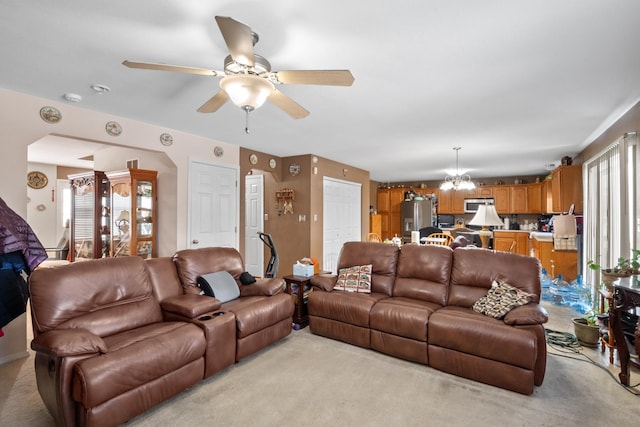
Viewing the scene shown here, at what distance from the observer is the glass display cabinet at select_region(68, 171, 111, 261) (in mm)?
4742

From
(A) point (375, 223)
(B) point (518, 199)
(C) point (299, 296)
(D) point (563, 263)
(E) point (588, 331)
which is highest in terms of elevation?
(B) point (518, 199)

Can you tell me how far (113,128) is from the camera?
11.7ft

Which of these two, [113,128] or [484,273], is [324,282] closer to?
[484,273]

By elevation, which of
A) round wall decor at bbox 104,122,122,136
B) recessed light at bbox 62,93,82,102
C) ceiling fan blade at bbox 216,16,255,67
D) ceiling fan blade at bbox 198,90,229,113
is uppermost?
recessed light at bbox 62,93,82,102

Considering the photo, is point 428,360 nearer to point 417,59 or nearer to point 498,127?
point 417,59

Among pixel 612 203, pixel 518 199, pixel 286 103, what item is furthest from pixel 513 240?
pixel 286 103

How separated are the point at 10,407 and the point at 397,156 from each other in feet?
18.7

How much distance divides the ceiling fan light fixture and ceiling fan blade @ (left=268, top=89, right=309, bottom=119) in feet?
0.47

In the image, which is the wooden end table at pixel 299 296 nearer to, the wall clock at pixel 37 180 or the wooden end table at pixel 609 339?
the wooden end table at pixel 609 339

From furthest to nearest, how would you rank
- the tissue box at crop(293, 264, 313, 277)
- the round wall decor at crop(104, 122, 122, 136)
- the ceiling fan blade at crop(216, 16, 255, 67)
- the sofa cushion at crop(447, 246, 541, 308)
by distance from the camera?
the tissue box at crop(293, 264, 313, 277) → the round wall decor at crop(104, 122, 122, 136) → the sofa cushion at crop(447, 246, 541, 308) → the ceiling fan blade at crop(216, 16, 255, 67)

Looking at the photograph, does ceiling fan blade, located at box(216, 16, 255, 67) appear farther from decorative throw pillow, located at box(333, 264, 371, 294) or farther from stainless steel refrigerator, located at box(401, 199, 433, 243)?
stainless steel refrigerator, located at box(401, 199, 433, 243)

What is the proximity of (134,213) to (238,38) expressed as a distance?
358cm

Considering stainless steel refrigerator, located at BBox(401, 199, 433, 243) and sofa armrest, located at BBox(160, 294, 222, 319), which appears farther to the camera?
stainless steel refrigerator, located at BBox(401, 199, 433, 243)

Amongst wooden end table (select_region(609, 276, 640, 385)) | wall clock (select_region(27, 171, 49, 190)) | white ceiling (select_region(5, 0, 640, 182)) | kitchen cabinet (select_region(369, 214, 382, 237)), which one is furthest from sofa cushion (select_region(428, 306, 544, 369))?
wall clock (select_region(27, 171, 49, 190))
